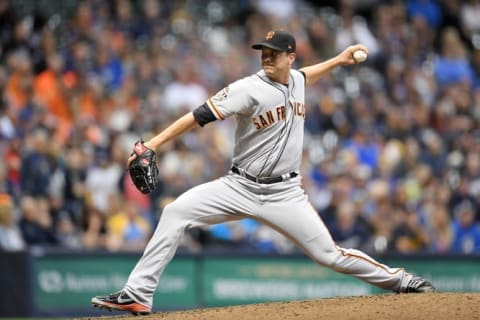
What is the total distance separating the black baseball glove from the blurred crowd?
519 centimetres

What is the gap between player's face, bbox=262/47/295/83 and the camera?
7.46 metres

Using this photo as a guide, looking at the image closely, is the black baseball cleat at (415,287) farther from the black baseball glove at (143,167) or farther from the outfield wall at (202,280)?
the outfield wall at (202,280)

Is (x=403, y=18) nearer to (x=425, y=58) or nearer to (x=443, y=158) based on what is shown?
(x=425, y=58)

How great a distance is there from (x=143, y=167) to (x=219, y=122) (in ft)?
24.0

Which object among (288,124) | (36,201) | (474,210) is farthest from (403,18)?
(288,124)

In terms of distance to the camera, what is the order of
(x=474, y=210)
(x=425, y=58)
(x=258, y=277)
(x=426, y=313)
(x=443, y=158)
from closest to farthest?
(x=426, y=313)
(x=258, y=277)
(x=474, y=210)
(x=443, y=158)
(x=425, y=58)

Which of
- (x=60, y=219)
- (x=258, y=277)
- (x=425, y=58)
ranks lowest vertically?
(x=258, y=277)

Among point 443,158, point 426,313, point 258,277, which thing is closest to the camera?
point 426,313

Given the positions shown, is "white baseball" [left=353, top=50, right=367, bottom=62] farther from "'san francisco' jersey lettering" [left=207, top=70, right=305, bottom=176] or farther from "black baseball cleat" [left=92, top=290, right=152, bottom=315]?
"black baseball cleat" [left=92, top=290, right=152, bottom=315]

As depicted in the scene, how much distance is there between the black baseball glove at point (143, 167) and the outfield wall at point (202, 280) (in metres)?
5.14

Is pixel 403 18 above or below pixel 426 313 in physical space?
above

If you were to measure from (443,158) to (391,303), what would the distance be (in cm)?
729

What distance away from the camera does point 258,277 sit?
12.5 metres

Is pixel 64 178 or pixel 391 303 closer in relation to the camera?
pixel 391 303
